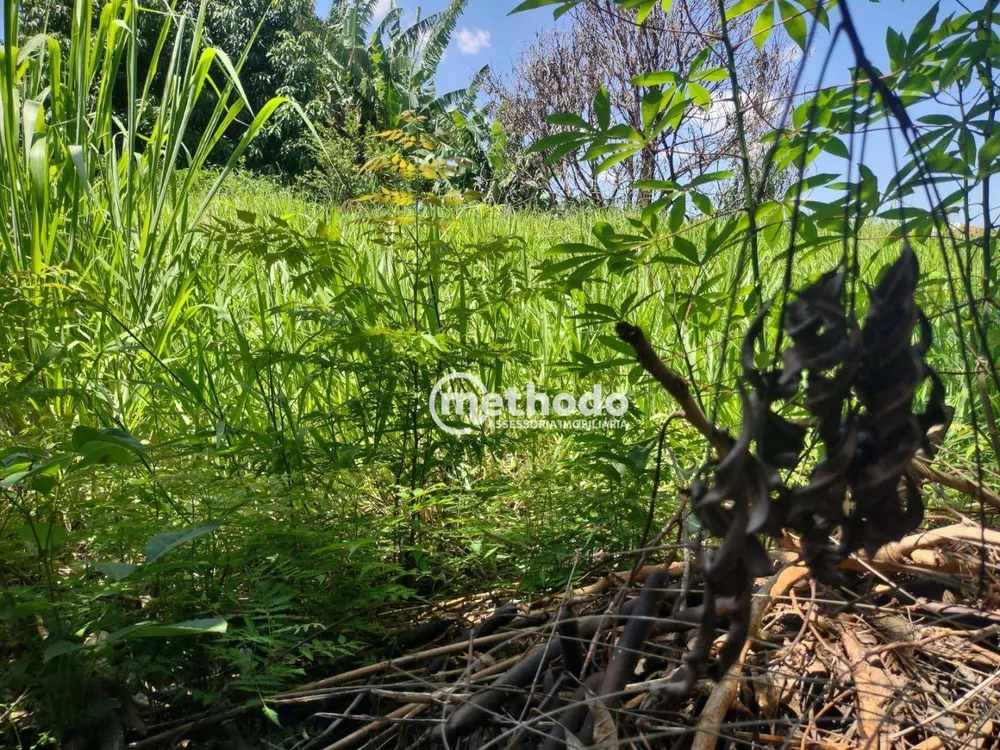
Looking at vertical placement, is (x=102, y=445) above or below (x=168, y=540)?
above

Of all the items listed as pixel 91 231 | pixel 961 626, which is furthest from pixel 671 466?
pixel 91 231

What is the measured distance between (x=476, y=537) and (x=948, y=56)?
1.17m

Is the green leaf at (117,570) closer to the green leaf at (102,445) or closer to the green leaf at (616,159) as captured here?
the green leaf at (102,445)

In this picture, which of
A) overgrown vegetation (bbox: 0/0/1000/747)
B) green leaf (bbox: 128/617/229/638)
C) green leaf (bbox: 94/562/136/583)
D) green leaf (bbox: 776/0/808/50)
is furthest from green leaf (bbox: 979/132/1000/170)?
green leaf (bbox: 94/562/136/583)

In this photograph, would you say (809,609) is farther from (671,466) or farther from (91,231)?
(91,231)

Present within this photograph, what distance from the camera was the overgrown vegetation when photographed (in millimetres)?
1035

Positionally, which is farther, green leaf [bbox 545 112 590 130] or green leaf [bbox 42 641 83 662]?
green leaf [bbox 545 112 590 130]

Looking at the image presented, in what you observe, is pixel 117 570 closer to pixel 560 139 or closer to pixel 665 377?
pixel 665 377

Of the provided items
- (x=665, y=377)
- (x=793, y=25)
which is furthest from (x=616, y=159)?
(x=665, y=377)

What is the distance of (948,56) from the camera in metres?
1.08

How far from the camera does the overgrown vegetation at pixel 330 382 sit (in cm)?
104

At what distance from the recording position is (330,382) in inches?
78.1

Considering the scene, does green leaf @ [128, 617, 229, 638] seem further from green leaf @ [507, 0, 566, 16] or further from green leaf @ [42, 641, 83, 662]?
green leaf @ [507, 0, 566, 16]

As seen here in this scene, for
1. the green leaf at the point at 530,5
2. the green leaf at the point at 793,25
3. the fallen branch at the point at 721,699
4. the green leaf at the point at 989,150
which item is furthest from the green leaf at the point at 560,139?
the fallen branch at the point at 721,699
